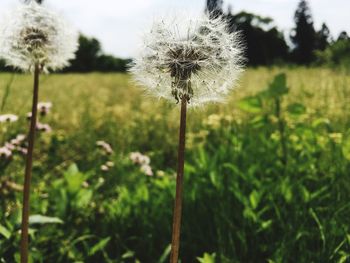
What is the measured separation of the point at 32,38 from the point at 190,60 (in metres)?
0.84

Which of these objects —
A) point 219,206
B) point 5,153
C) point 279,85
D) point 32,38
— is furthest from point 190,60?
point 279,85

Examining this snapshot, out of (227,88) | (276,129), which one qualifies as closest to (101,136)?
(276,129)

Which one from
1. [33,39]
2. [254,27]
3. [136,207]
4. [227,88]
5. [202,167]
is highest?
[254,27]

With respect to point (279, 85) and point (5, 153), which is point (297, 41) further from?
point (5, 153)

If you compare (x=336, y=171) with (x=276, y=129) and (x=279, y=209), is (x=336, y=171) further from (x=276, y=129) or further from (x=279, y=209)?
(x=276, y=129)

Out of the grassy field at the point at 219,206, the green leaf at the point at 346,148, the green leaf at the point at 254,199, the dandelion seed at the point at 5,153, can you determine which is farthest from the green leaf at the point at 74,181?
the green leaf at the point at 346,148

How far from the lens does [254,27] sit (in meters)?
3.88

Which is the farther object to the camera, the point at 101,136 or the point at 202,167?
the point at 101,136

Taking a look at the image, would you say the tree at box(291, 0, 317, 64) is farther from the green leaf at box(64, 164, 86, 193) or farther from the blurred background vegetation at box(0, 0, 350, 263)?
the green leaf at box(64, 164, 86, 193)

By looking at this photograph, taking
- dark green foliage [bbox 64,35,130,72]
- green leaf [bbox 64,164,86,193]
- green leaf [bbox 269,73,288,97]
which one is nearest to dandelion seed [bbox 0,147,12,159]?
green leaf [bbox 64,164,86,193]

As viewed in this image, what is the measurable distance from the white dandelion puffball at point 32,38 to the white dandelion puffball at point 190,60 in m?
0.62

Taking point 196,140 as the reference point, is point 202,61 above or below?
above

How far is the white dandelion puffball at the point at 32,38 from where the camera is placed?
2.15m

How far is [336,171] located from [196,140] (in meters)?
2.09
